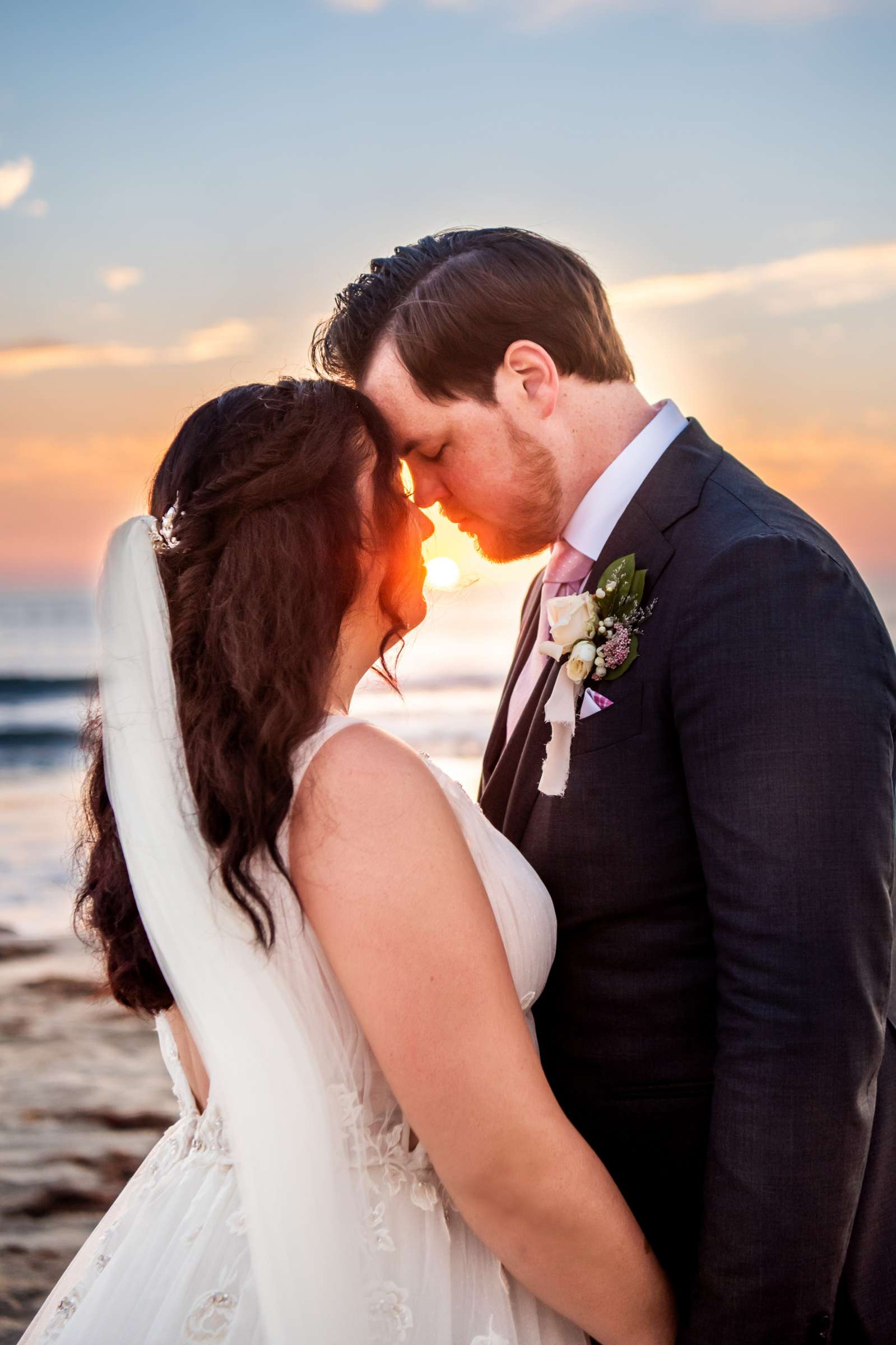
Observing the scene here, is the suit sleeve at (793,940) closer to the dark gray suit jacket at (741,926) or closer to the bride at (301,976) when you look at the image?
the dark gray suit jacket at (741,926)

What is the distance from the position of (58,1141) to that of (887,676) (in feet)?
15.9

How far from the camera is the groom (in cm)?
185

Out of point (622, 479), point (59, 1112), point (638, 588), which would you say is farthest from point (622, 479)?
point (59, 1112)

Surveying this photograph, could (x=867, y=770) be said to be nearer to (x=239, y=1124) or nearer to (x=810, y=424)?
(x=239, y=1124)

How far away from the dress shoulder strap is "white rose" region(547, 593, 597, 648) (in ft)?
2.16

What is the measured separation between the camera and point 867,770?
186cm

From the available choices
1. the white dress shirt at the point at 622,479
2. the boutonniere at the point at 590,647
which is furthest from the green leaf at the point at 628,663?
the white dress shirt at the point at 622,479

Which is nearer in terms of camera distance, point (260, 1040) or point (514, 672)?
point (260, 1040)

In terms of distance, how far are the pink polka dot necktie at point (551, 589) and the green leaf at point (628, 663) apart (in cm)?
44

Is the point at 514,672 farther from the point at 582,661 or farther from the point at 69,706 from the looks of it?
the point at 69,706

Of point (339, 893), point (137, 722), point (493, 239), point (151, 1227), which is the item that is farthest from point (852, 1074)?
point (493, 239)

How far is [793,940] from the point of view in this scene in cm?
183

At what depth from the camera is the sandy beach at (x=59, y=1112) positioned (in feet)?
14.0

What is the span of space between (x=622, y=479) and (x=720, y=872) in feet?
3.57
